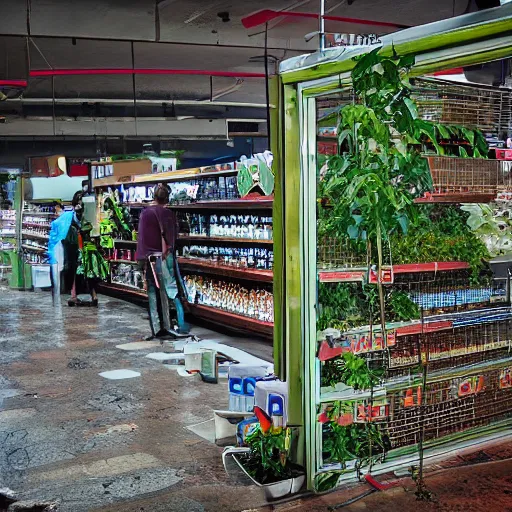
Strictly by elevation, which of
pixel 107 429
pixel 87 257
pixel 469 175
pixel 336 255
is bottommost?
pixel 107 429

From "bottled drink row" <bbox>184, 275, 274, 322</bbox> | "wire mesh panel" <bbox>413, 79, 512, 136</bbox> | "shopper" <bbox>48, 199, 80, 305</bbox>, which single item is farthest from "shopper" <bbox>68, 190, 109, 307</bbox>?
"wire mesh panel" <bbox>413, 79, 512, 136</bbox>

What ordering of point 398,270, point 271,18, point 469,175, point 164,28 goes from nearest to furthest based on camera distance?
point 398,270
point 469,175
point 271,18
point 164,28

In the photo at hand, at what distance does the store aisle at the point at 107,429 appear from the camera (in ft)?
14.1

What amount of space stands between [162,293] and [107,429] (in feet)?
12.3

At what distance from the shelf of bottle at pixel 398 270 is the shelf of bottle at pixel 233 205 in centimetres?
307

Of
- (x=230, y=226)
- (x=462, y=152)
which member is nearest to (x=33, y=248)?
(x=230, y=226)

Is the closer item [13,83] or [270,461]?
[270,461]

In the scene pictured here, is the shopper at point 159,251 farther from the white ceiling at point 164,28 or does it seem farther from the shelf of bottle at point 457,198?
the shelf of bottle at point 457,198

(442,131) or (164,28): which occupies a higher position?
(164,28)

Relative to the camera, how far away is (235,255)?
9.13 metres

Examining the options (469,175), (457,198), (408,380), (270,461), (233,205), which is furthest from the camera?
(233,205)

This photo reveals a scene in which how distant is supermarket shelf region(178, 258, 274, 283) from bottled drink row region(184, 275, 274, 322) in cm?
17

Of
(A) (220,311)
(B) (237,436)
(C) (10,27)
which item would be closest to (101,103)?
(C) (10,27)

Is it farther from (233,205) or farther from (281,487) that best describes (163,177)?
(281,487)
